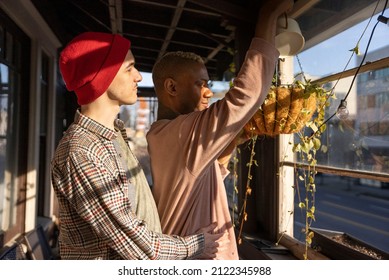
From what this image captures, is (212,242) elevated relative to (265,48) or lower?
lower

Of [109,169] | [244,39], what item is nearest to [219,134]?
[109,169]

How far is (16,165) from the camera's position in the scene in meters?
2.80

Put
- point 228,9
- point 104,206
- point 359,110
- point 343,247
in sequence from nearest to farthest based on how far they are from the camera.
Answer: point 104,206 < point 359,110 < point 343,247 < point 228,9

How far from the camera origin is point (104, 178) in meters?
0.71

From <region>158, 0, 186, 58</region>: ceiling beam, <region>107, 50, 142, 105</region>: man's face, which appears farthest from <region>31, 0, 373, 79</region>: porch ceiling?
<region>107, 50, 142, 105</region>: man's face

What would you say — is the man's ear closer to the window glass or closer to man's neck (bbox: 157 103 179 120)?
man's neck (bbox: 157 103 179 120)

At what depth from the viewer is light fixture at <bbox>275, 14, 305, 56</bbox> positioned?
3.10ft

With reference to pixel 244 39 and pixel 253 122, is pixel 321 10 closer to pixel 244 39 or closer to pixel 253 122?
pixel 244 39

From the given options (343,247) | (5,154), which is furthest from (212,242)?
(5,154)

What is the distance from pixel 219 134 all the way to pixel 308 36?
1.31 metres

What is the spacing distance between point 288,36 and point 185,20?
169 centimetres

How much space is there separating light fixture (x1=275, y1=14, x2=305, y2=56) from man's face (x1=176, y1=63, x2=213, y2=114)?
0.23 meters

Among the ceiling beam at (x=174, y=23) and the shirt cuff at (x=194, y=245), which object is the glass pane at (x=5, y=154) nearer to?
the ceiling beam at (x=174, y=23)

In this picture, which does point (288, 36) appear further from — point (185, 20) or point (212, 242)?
point (185, 20)
